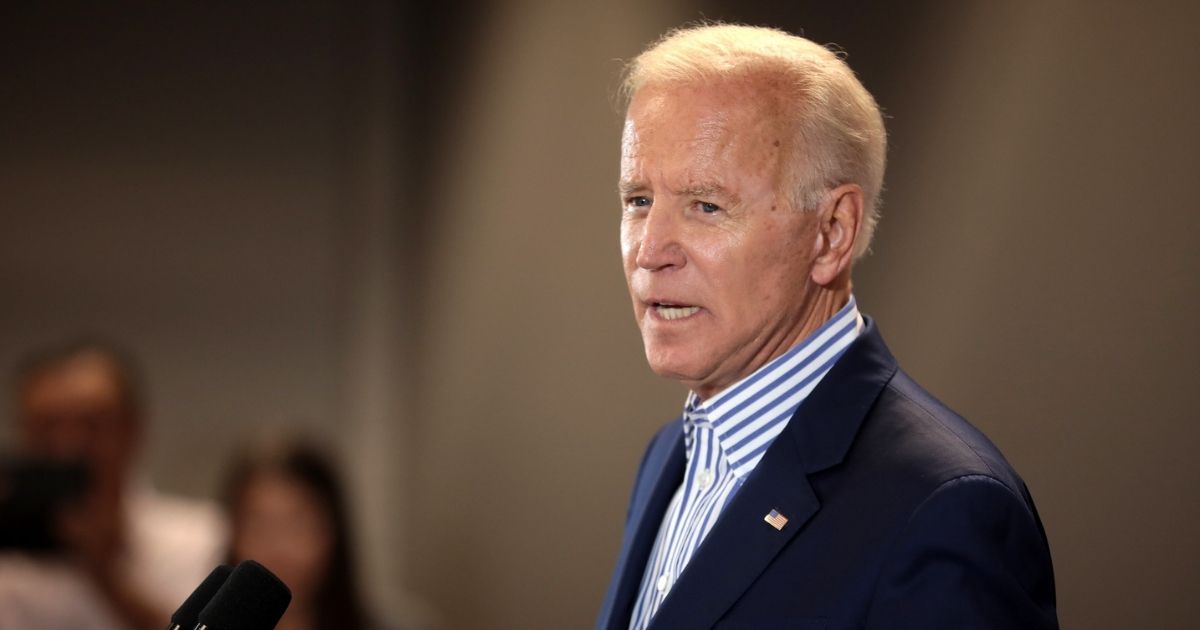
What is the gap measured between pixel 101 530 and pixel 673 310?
2393 mm

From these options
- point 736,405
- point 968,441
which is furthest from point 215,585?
point 968,441

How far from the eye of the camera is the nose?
56.9 inches

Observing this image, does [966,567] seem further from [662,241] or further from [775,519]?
[662,241]

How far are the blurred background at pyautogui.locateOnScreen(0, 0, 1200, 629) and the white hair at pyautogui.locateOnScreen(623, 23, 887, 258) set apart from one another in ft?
1.80

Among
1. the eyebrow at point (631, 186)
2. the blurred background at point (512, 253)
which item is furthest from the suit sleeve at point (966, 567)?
the blurred background at point (512, 253)

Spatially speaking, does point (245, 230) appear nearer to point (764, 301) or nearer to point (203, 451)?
point (203, 451)

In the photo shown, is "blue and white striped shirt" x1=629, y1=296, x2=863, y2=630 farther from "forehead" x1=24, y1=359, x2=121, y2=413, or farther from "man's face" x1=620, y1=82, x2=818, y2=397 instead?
"forehead" x1=24, y1=359, x2=121, y2=413

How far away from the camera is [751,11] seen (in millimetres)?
2752

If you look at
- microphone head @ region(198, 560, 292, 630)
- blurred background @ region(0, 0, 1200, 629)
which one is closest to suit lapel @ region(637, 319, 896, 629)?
microphone head @ region(198, 560, 292, 630)

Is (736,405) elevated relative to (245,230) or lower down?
elevated

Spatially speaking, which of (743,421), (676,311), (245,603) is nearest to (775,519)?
(743,421)

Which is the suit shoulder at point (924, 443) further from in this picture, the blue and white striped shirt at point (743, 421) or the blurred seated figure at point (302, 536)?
the blurred seated figure at point (302, 536)

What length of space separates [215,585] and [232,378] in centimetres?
408

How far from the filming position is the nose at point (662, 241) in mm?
1444
